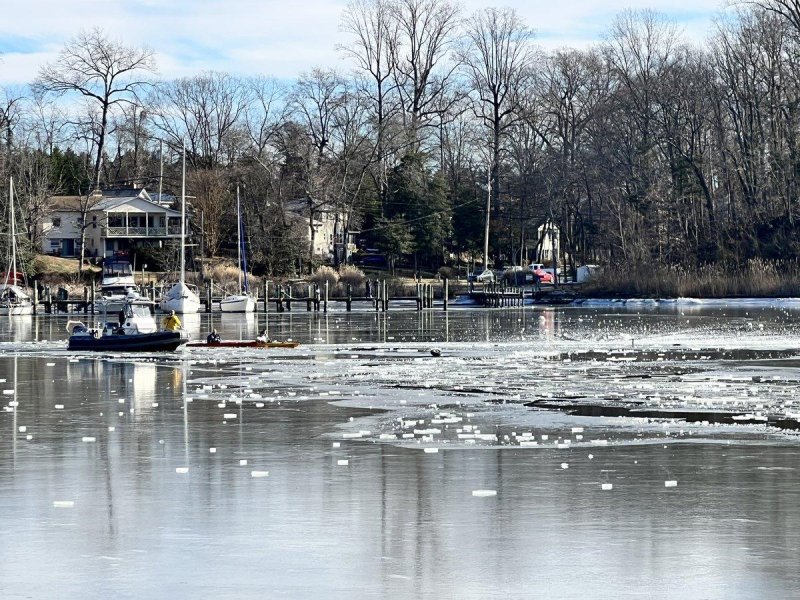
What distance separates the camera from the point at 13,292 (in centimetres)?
8300

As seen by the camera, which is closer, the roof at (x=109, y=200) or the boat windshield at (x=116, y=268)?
the boat windshield at (x=116, y=268)

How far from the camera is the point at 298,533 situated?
1260 centimetres

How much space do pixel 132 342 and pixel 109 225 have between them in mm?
69288

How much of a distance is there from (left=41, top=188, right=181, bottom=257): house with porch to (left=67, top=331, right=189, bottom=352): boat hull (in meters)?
64.9

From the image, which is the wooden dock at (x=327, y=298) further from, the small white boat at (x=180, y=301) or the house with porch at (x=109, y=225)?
the house with porch at (x=109, y=225)

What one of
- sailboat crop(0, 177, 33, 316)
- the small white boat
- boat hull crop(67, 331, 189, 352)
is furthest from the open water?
sailboat crop(0, 177, 33, 316)

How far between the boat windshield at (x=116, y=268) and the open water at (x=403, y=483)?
68376 mm

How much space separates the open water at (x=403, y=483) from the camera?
10.9 meters

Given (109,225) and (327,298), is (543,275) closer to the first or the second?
(327,298)

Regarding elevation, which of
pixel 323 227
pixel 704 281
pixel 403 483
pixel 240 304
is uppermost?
pixel 323 227

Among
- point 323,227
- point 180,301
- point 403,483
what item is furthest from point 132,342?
point 323,227

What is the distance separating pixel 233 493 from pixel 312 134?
3916 inches

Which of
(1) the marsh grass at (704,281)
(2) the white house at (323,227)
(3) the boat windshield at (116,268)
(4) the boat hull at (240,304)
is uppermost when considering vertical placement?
(2) the white house at (323,227)

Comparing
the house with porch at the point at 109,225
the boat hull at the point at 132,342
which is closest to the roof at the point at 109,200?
the house with porch at the point at 109,225
